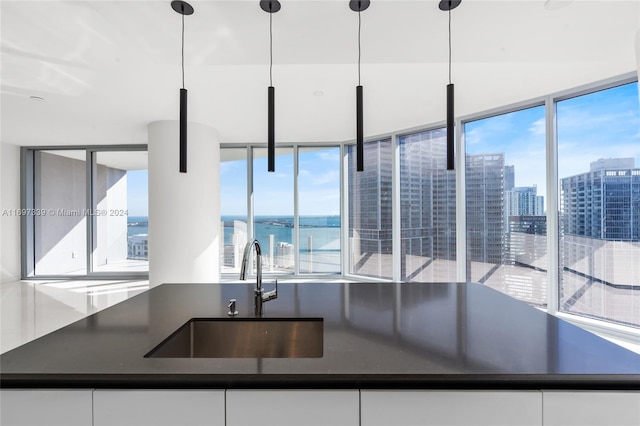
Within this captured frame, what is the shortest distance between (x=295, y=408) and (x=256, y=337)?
1.85 ft

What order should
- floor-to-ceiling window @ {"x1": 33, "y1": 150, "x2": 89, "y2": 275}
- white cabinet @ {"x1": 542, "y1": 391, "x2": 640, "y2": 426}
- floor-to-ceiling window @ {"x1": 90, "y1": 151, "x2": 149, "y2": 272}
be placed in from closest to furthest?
white cabinet @ {"x1": 542, "y1": 391, "x2": 640, "y2": 426}, floor-to-ceiling window @ {"x1": 90, "y1": 151, "x2": 149, "y2": 272}, floor-to-ceiling window @ {"x1": 33, "y1": 150, "x2": 89, "y2": 275}

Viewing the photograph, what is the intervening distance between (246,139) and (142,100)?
1.88 m

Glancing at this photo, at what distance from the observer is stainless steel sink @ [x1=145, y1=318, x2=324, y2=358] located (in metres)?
1.40

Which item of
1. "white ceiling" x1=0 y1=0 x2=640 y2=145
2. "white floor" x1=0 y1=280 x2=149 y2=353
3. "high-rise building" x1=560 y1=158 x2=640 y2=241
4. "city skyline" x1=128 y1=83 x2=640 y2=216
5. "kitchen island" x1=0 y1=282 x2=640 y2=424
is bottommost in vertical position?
"white floor" x1=0 y1=280 x2=149 y2=353

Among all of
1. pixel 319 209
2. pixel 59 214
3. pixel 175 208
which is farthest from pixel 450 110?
pixel 59 214

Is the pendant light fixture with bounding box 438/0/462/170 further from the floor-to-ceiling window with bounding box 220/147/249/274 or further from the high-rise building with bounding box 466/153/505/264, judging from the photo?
the floor-to-ceiling window with bounding box 220/147/249/274

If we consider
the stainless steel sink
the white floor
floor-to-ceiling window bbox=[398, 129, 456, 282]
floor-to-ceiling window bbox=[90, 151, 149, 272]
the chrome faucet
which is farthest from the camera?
floor-to-ceiling window bbox=[90, 151, 149, 272]

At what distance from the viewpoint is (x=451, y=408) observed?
2.92 feet

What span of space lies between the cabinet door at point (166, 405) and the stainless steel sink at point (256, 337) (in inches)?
19.8

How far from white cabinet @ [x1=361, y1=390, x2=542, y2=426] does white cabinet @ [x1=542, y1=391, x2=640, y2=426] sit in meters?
0.04

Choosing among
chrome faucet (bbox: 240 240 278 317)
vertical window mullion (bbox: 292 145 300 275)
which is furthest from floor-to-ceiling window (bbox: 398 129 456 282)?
chrome faucet (bbox: 240 240 278 317)

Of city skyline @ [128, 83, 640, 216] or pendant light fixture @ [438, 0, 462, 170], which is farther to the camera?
city skyline @ [128, 83, 640, 216]

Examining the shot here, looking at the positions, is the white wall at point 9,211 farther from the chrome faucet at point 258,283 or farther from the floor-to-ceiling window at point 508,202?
the floor-to-ceiling window at point 508,202

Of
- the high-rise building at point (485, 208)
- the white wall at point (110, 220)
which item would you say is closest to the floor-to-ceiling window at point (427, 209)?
the high-rise building at point (485, 208)
